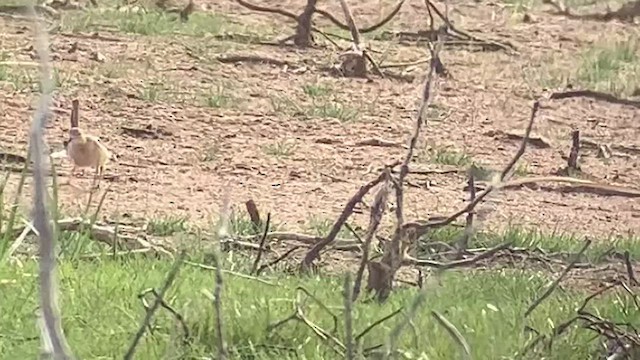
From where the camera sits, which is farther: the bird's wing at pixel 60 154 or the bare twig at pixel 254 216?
the bird's wing at pixel 60 154

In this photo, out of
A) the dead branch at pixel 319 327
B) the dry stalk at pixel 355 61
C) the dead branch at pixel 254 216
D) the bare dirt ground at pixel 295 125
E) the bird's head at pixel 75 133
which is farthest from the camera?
the dry stalk at pixel 355 61

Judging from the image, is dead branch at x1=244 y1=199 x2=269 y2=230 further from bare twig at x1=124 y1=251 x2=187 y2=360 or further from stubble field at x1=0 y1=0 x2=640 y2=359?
bare twig at x1=124 y1=251 x2=187 y2=360

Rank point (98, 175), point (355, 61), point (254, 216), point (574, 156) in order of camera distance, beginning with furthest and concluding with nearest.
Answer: point (355, 61)
point (574, 156)
point (98, 175)
point (254, 216)

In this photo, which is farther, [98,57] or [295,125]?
[98,57]

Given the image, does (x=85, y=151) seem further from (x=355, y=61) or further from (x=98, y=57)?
(x=355, y=61)

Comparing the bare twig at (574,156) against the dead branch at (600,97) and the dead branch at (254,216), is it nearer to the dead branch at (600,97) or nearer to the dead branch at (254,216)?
the dead branch at (600,97)

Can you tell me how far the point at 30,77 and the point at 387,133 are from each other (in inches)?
63.9

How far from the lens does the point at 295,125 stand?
6.25 metres

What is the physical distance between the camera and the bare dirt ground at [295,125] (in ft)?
16.4

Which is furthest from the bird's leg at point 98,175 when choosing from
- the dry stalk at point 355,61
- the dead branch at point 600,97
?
the dead branch at point 600,97

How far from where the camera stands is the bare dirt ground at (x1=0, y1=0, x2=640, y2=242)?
5.01 meters

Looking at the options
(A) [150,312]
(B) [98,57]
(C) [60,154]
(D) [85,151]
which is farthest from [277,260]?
(B) [98,57]

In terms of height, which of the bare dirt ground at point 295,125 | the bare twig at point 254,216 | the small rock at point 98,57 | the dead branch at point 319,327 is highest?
the dead branch at point 319,327

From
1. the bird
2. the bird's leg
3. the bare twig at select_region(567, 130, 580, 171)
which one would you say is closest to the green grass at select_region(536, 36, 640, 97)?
the bare twig at select_region(567, 130, 580, 171)
